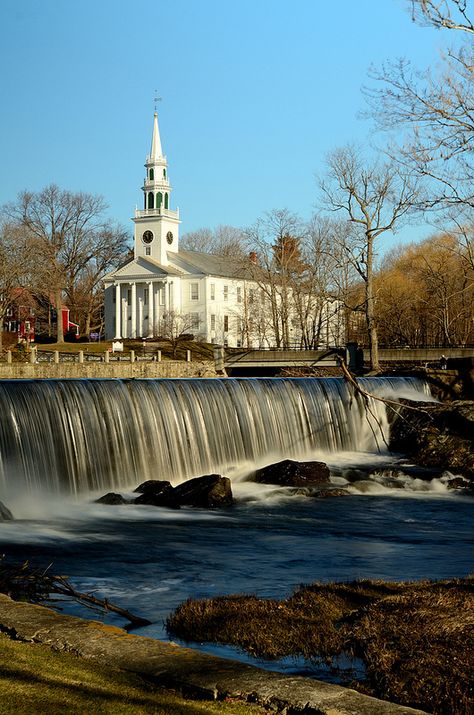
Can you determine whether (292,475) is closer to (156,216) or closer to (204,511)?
(204,511)

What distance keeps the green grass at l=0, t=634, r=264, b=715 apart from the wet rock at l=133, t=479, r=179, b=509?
40.5ft

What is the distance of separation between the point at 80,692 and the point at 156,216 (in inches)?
3411

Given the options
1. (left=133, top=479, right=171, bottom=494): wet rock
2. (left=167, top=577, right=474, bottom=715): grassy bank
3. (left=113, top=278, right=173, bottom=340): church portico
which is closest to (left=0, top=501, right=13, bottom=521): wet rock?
(left=133, top=479, right=171, bottom=494): wet rock

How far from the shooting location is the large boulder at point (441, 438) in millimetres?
24281

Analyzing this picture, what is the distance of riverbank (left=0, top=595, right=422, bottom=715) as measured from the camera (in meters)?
5.24

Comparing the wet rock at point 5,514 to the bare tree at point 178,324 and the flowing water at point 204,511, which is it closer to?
the flowing water at point 204,511

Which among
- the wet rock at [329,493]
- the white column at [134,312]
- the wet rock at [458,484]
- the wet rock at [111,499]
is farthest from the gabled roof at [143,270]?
the wet rock at [111,499]

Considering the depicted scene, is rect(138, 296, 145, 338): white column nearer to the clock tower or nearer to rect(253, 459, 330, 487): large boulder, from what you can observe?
the clock tower

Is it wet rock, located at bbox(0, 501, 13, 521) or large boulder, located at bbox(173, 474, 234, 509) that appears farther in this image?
large boulder, located at bbox(173, 474, 234, 509)

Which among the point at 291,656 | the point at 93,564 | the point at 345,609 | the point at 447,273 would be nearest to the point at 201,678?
the point at 291,656

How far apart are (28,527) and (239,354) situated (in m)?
36.3

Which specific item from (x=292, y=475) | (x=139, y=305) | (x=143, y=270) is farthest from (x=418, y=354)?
(x=143, y=270)

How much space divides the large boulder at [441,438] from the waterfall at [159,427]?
1.12m

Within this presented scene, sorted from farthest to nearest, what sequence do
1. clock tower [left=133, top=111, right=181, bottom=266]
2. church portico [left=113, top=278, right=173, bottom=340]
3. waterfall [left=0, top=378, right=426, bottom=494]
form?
clock tower [left=133, top=111, right=181, bottom=266] → church portico [left=113, top=278, right=173, bottom=340] → waterfall [left=0, top=378, right=426, bottom=494]
